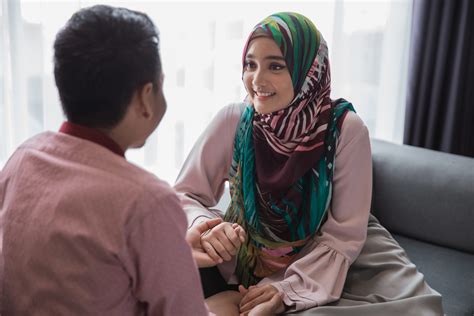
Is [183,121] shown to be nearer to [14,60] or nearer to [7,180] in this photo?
[14,60]

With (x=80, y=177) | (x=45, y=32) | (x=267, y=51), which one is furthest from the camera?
(x=45, y=32)

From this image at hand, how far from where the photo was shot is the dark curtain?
2.48 m

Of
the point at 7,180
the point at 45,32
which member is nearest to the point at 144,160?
the point at 45,32

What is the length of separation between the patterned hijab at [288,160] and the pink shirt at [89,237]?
27.7 inches

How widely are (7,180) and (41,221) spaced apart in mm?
133

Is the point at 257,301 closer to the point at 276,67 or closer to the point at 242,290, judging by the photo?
the point at 242,290

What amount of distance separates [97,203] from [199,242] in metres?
0.64

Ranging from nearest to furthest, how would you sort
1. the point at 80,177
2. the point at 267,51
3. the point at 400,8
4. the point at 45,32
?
the point at 80,177 < the point at 267,51 < the point at 45,32 < the point at 400,8

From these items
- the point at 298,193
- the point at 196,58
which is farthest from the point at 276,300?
the point at 196,58

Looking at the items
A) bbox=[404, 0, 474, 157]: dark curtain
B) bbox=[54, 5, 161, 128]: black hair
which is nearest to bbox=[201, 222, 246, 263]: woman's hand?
bbox=[54, 5, 161, 128]: black hair

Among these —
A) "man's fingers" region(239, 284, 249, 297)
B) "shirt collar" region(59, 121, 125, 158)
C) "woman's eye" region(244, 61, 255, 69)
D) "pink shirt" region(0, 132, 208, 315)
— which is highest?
→ "woman's eye" region(244, 61, 255, 69)

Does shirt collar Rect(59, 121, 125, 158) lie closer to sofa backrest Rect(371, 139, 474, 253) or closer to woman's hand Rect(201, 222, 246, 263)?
woman's hand Rect(201, 222, 246, 263)

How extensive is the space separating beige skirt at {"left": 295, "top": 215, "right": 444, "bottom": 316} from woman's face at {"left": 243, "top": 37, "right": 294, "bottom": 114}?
1.59 feet

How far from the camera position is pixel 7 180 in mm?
950
